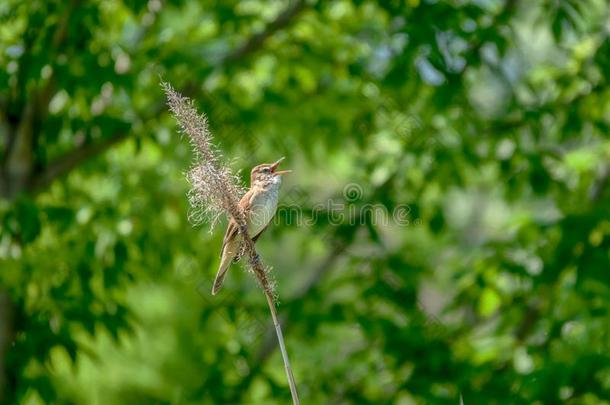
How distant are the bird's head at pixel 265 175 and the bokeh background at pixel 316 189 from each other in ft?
6.60

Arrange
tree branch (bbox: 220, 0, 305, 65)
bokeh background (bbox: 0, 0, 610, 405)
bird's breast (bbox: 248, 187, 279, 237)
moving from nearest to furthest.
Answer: bird's breast (bbox: 248, 187, 279, 237)
bokeh background (bbox: 0, 0, 610, 405)
tree branch (bbox: 220, 0, 305, 65)

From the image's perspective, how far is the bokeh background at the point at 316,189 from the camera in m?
4.57

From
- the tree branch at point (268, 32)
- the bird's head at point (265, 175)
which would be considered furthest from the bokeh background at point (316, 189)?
the bird's head at point (265, 175)

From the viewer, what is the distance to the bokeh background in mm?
4570

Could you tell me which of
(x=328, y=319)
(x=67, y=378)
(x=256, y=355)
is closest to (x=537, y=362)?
(x=328, y=319)

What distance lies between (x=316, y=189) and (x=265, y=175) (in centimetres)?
345

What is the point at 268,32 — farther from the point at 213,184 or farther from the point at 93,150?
the point at 213,184

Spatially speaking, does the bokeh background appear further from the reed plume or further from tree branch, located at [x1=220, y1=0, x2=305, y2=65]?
the reed plume

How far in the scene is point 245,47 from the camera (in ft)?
16.7

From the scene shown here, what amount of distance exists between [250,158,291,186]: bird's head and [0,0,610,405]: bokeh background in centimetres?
201

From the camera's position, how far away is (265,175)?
2.57m

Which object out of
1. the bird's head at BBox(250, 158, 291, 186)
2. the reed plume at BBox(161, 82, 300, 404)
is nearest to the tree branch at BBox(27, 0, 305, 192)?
the bird's head at BBox(250, 158, 291, 186)

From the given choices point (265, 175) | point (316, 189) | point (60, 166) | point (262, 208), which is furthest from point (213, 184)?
point (316, 189)

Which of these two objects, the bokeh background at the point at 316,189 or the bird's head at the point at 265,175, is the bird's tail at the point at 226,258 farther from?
the bokeh background at the point at 316,189
